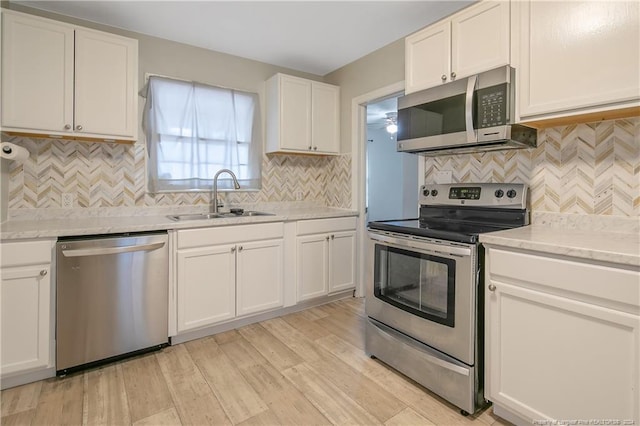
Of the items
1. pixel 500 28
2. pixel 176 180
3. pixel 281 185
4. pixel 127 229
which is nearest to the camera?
pixel 500 28

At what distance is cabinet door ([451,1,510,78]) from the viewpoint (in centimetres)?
180

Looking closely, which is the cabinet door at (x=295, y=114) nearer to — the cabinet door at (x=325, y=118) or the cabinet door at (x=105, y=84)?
the cabinet door at (x=325, y=118)

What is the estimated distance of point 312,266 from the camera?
9.97 feet

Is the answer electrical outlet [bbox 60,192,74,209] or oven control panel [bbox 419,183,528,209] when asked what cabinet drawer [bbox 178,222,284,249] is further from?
oven control panel [bbox 419,183,528,209]

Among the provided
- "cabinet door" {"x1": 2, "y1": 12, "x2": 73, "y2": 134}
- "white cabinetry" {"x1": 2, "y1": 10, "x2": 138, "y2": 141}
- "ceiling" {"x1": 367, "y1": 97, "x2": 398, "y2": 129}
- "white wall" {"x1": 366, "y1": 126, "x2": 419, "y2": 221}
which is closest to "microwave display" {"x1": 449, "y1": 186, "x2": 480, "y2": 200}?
"ceiling" {"x1": 367, "y1": 97, "x2": 398, "y2": 129}

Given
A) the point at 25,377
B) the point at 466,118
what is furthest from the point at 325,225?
the point at 25,377

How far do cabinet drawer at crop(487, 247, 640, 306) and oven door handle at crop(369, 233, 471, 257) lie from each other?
13 centimetres

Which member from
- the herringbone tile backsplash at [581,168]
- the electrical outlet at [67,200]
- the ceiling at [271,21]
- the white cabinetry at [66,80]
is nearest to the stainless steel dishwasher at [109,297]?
the electrical outlet at [67,200]

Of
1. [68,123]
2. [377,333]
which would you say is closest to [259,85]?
[68,123]

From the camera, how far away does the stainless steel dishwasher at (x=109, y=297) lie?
194 cm

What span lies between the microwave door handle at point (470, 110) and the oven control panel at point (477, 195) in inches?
16.4

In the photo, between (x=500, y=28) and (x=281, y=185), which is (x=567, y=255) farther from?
(x=281, y=185)

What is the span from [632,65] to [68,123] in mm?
3112

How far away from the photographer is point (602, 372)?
1.25m
